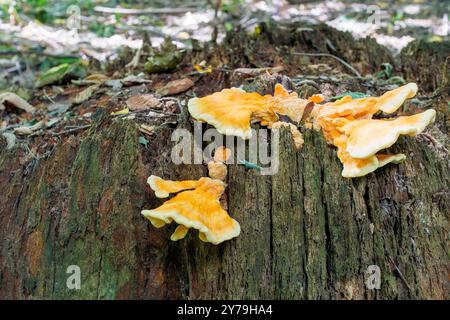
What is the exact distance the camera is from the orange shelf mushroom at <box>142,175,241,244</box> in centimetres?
288

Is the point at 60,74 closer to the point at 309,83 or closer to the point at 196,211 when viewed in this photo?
the point at 309,83

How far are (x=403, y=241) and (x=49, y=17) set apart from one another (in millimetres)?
9074

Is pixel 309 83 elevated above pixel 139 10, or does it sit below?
below

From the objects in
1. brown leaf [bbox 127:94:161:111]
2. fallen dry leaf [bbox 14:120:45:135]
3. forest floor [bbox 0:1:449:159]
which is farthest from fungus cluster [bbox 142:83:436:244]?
fallen dry leaf [bbox 14:120:45:135]

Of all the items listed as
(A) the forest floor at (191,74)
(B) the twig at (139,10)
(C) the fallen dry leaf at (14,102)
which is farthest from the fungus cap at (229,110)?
(B) the twig at (139,10)

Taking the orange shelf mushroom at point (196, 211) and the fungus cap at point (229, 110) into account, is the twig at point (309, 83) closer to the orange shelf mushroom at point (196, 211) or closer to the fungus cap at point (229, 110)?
the fungus cap at point (229, 110)

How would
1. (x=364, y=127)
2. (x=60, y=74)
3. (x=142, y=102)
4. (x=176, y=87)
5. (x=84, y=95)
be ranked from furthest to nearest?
(x=60, y=74) → (x=84, y=95) → (x=176, y=87) → (x=142, y=102) → (x=364, y=127)

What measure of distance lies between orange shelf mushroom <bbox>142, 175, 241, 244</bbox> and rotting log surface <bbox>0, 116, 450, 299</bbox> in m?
0.17

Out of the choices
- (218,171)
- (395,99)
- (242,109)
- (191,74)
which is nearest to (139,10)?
(191,74)

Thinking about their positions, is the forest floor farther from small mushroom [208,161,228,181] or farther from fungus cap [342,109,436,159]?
fungus cap [342,109,436,159]

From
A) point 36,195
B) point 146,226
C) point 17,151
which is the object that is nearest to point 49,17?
point 17,151

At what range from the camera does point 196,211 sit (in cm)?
296

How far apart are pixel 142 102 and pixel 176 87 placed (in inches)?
18.4

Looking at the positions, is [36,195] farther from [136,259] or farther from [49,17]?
[49,17]
